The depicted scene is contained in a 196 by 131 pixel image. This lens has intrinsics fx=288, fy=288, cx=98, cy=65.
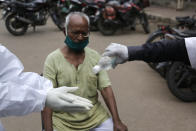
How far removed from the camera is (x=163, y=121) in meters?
3.43

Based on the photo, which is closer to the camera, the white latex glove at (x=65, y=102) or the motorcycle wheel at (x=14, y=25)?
the white latex glove at (x=65, y=102)

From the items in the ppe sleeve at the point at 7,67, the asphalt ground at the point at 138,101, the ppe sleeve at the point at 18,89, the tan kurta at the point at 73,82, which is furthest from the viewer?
the asphalt ground at the point at 138,101

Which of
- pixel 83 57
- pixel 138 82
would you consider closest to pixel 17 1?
pixel 138 82

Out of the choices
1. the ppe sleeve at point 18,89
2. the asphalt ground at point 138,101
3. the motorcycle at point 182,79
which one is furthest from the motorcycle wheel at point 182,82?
the ppe sleeve at point 18,89

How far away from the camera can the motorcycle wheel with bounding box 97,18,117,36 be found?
764 centimetres

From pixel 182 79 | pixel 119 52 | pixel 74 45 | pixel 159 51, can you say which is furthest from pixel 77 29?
pixel 182 79

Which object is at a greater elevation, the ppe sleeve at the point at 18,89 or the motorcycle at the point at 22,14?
the ppe sleeve at the point at 18,89

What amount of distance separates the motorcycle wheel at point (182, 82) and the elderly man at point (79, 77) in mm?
1688

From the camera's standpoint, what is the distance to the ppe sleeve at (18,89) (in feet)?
4.39

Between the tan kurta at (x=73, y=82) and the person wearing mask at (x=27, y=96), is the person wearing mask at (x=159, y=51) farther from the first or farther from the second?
the tan kurta at (x=73, y=82)

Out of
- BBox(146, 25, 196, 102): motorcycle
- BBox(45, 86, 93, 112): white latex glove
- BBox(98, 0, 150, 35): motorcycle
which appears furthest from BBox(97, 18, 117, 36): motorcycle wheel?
BBox(45, 86, 93, 112): white latex glove

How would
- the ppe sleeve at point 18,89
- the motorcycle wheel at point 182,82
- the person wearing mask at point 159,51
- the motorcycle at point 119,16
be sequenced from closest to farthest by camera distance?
the ppe sleeve at point 18,89 → the person wearing mask at point 159,51 → the motorcycle wheel at point 182,82 → the motorcycle at point 119,16

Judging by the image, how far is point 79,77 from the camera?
7.36ft

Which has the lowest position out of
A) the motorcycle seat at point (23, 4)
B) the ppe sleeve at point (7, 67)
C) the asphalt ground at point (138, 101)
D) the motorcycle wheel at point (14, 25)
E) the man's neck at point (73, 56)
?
the asphalt ground at point (138, 101)
